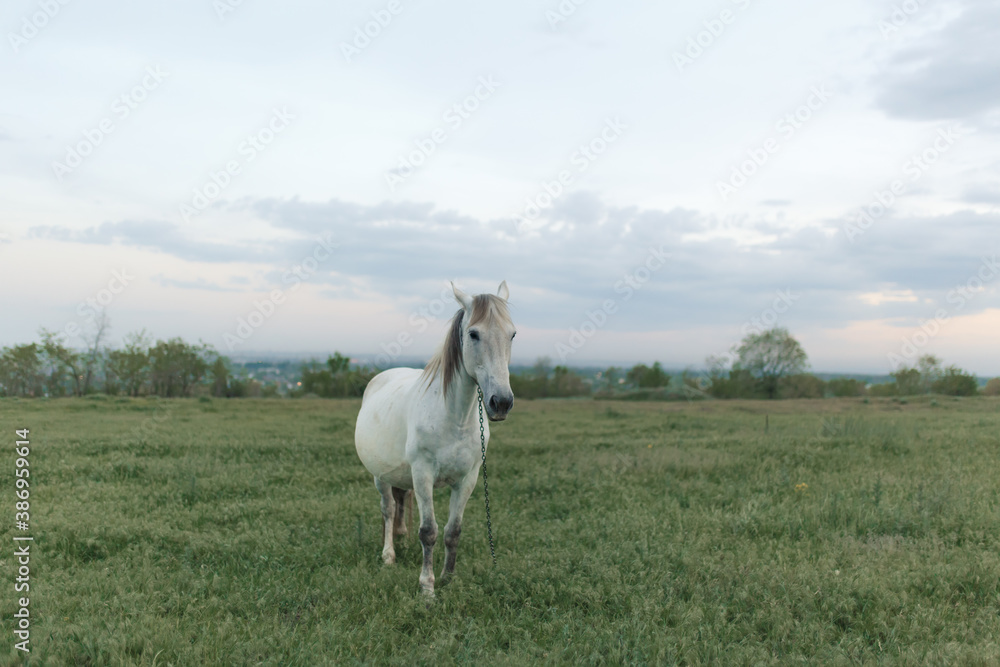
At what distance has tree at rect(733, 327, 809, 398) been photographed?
131 feet

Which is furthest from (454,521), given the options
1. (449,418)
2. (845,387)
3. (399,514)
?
(845,387)

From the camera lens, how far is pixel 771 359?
4066 cm

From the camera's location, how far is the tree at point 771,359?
39969 mm

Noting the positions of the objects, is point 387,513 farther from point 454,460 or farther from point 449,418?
point 449,418

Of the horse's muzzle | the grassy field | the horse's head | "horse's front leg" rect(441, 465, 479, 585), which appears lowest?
the grassy field

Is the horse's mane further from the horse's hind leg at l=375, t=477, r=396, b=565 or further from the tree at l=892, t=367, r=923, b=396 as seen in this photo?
the tree at l=892, t=367, r=923, b=396

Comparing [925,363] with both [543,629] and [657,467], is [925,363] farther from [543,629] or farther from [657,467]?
[543,629]

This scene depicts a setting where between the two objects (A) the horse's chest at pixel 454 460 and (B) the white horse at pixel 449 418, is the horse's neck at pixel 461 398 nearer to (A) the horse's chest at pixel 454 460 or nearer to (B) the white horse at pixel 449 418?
(B) the white horse at pixel 449 418

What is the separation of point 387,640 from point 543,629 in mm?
1229

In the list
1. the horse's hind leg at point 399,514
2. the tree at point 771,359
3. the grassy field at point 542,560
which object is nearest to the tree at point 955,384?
the tree at point 771,359

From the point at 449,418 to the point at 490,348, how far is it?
104cm

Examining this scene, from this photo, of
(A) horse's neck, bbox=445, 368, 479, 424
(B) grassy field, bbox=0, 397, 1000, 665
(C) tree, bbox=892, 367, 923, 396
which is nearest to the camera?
(B) grassy field, bbox=0, 397, 1000, 665

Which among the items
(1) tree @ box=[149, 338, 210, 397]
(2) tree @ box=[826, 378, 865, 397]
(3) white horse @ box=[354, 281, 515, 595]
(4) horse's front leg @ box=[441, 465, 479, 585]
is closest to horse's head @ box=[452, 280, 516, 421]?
(3) white horse @ box=[354, 281, 515, 595]

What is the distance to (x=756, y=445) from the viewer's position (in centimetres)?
1228
